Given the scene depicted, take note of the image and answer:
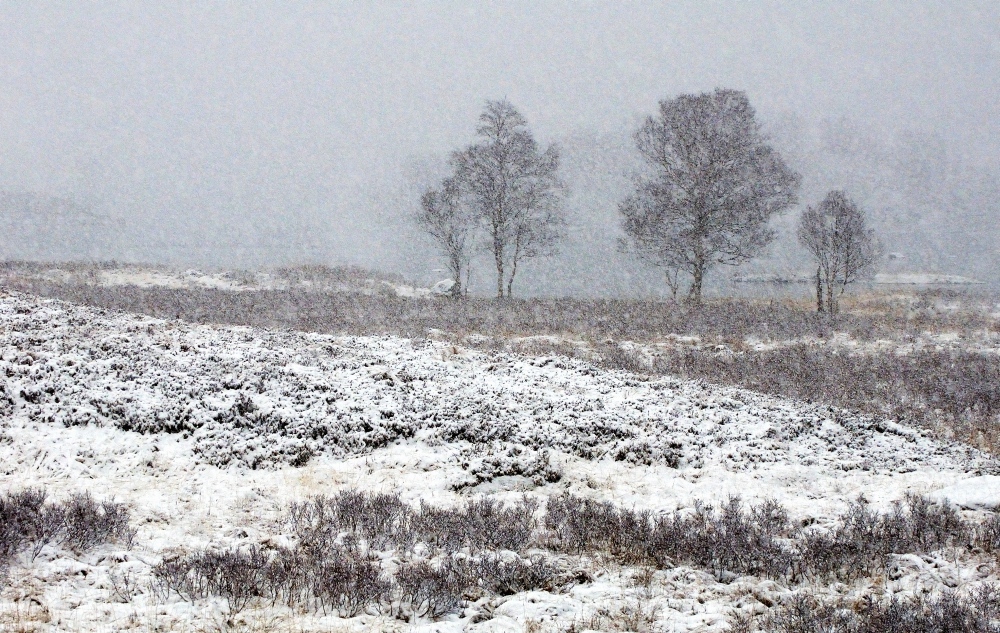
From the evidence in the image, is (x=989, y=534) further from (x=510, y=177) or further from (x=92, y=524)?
(x=510, y=177)

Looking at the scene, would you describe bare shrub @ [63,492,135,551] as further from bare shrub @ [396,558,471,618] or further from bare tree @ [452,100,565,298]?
bare tree @ [452,100,565,298]

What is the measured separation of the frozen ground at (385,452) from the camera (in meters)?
5.31

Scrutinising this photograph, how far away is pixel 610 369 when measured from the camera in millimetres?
16312

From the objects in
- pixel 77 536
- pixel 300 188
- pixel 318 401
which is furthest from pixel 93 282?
pixel 300 188

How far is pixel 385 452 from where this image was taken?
35.0ft

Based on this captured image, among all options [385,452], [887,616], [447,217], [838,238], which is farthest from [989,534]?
[447,217]

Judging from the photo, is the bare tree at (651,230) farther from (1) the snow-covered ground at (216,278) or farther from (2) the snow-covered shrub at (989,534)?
(2) the snow-covered shrub at (989,534)

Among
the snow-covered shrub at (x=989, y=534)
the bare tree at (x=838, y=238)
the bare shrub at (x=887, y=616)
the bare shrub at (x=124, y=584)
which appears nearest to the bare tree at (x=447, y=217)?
the bare tree at (x=838, y=238)

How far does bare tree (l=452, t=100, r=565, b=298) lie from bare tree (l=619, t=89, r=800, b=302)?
→ 4.76 metres

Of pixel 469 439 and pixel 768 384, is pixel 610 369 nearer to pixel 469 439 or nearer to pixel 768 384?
pixel 768 384

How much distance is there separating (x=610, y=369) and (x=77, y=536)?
40.5 feet

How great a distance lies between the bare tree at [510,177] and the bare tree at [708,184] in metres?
4.76

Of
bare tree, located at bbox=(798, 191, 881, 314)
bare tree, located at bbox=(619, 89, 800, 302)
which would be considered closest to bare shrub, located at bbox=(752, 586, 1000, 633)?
bare tree, located at bbox=(798, 191, 881, 314)

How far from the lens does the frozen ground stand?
5.31 metres
